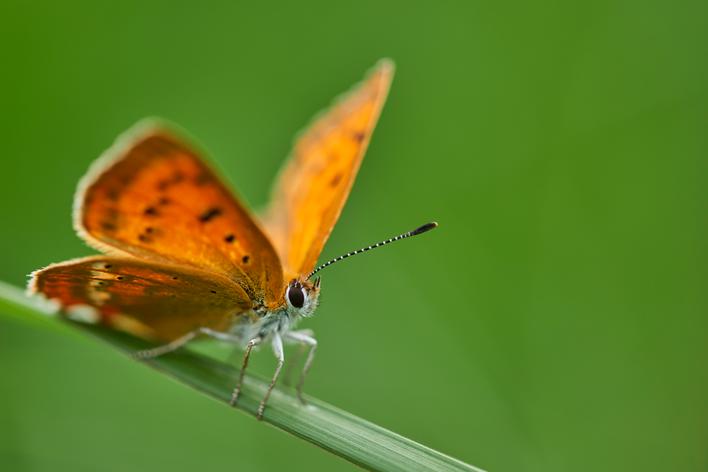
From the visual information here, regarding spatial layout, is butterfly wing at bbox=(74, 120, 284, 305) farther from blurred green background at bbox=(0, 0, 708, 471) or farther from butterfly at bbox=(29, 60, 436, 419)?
blurred green background at bbox=(0, 0, 708, 471)

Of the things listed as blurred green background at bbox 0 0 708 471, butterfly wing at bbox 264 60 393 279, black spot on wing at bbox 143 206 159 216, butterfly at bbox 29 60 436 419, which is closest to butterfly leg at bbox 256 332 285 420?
butterfly at bbox 29 60 436 419

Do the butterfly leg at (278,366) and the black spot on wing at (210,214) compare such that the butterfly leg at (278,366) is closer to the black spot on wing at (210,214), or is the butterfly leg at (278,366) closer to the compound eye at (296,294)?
the compound eye at (296,294)

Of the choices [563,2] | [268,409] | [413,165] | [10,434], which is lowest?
[10,434]

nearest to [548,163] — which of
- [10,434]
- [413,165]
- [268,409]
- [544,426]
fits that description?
[413,165]

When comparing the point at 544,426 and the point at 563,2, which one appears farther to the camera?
the point at 563,2

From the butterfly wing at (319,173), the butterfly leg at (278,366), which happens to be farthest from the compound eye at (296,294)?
the butterfly leg at (278,366)

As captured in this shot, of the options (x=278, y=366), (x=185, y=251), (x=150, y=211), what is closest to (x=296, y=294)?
(x=278, y=366)

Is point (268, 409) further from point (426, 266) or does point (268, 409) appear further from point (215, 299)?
point (426, 266)
